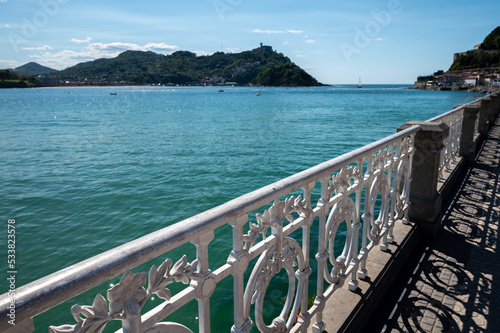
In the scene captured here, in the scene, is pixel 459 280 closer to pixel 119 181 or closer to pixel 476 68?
pixel 119 181

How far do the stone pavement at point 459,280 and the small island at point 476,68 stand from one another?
135233 millimetres

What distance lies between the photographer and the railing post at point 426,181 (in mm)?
4512

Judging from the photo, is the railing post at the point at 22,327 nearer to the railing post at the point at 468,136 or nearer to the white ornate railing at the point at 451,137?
A: the white ornate railing at the point at 451,137

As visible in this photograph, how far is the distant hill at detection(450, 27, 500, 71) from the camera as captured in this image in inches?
5600

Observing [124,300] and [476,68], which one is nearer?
[124,300]

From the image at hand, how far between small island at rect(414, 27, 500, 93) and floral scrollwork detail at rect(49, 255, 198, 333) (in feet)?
461

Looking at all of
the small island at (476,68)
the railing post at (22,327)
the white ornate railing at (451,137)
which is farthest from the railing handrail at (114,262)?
the small island at (476,68)

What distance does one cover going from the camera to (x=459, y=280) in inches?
148

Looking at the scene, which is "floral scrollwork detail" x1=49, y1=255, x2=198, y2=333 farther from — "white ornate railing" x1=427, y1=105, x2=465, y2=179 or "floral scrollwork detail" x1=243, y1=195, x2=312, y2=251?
"white ornate railing" x1=427, y1=105, x2=465, y2=179

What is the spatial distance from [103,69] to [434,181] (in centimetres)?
22075

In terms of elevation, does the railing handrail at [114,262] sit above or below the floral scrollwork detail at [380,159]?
above

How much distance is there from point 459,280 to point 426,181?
4.62 feet

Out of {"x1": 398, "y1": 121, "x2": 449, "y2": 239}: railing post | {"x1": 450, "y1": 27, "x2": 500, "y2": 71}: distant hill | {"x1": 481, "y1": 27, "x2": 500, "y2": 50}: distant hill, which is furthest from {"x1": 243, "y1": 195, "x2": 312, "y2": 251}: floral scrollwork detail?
{"x1": 481, "y1": 27, "x2": 500, "y2": 50}: distant hill

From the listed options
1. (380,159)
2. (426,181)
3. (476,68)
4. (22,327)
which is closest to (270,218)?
(22,327)
